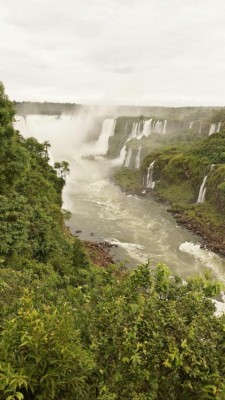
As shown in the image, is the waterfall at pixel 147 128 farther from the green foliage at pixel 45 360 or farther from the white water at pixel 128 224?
the green foliage at pixel 45 360

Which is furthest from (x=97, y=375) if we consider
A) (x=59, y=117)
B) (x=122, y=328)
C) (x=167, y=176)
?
(x=59, y=117)

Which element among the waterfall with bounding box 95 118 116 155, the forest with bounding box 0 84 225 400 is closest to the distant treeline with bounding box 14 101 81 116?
the waterfall with bounding box 95 118 116 155

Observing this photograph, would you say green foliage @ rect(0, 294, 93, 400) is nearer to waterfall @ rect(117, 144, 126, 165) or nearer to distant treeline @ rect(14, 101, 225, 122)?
waterfall @ rect(117, 144, 126, 165)

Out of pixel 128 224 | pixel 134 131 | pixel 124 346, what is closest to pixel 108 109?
pixel 134 131

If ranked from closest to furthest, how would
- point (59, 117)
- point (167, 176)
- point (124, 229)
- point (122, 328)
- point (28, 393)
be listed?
point (28, 393), point (122, 328), point (124, 229), point (167, 176), point (59, 117)

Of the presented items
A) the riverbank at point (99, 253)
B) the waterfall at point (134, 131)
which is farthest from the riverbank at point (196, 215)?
the waterfall at point (134, 131)

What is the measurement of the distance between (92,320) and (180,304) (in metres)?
1.98

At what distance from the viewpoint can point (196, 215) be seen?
162ft

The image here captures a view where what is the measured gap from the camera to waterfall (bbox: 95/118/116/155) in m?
108

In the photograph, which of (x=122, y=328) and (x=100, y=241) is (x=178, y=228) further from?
(x=122, y=328)

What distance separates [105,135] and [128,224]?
68.9 meters

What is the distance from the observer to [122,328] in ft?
21.3

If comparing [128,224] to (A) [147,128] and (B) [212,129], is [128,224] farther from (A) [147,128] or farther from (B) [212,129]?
(A) [147,128]

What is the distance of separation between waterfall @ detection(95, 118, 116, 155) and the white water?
19.2m
